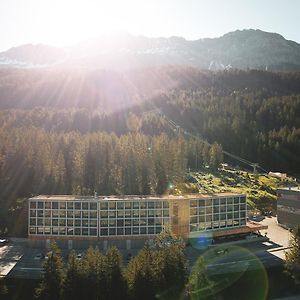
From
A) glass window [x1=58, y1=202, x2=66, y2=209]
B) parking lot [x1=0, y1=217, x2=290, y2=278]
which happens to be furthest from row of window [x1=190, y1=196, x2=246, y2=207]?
glass window [x1=58, y1=202, x2=66, y2=209]

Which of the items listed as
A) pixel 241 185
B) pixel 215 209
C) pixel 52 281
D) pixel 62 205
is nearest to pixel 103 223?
pixel 62 205

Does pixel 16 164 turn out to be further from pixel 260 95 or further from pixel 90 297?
pixel 260 95

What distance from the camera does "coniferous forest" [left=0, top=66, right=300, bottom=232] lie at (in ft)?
189

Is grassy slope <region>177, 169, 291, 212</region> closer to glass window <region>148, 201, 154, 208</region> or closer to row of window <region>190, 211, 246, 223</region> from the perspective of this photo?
row of window <region>190, 211, 246, 223</region>

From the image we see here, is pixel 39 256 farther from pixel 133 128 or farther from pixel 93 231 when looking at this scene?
pixel 133 128

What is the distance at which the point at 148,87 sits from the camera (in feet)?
581

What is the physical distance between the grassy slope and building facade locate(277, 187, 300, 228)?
8917 millimetres

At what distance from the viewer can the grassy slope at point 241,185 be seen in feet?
209

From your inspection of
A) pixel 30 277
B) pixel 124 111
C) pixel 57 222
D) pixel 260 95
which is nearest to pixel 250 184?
pixel 57 222

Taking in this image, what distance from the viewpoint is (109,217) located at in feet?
134

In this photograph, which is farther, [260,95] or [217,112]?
[260,95]

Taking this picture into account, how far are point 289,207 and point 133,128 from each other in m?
76.9

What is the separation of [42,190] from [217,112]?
288 feet

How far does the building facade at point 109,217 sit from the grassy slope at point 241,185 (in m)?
17.2
